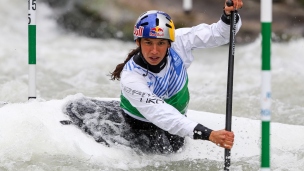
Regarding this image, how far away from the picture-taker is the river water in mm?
4383

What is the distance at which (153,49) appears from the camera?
4.32 m

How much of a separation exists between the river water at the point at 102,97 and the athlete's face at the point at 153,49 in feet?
2.22

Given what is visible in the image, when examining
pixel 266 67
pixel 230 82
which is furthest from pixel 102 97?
pixel 266 67

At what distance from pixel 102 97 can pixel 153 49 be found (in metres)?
2.81

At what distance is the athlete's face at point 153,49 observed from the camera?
170 inches

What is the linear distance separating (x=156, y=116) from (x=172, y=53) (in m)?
0.58

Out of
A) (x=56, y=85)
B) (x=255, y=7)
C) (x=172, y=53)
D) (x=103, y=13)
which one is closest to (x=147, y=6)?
(x=103, y=13)

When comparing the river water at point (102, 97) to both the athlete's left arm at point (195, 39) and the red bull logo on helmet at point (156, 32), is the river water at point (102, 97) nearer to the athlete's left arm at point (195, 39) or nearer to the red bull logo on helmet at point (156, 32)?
the athlete's left arm at point (195, 39)

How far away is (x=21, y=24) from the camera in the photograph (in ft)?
39.3

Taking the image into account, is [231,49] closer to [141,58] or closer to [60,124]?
[141,58]

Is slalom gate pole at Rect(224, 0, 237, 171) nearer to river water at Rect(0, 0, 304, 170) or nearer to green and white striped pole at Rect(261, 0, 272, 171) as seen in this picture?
river water at Rect(0, 0, 304, 170)

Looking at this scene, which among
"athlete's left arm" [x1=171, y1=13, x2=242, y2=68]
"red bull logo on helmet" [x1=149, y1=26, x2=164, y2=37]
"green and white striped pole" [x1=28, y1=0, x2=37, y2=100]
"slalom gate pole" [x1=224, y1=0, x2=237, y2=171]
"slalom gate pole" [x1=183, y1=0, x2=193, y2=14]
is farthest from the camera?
"slalom gate pole" [x1=183, y1=0, x2=193, y2=14]

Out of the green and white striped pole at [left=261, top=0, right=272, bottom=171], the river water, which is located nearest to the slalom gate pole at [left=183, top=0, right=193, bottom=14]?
the river water

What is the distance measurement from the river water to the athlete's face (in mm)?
678
